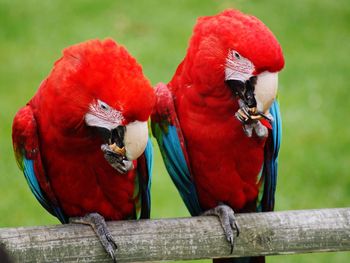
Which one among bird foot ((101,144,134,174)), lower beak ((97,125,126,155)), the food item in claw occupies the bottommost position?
bird foot ((101,144,134,174))

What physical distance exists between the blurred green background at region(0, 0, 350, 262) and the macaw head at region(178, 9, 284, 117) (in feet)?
6.34

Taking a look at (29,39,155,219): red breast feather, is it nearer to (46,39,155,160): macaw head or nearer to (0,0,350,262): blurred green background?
(46,39,155,160): macaw head

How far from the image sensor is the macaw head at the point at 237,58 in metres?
2.13

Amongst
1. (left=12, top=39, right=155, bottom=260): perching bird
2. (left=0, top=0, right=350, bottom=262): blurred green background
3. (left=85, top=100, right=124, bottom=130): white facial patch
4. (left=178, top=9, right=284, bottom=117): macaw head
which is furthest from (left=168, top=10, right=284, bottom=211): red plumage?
(left=0, top=0, right=350, bottom=262): blurred green background

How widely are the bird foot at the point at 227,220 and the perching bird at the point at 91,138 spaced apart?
29 cm

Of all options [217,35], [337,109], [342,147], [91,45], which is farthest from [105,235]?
[337,109]

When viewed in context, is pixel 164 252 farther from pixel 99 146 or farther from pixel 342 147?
pixel 342 147

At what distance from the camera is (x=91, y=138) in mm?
2178

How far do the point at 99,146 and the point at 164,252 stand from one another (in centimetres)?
45

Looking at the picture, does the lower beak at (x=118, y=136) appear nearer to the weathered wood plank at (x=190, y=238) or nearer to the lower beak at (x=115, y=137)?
the lower beak at (x=115, y=137)

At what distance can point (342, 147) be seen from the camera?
470 centimetres

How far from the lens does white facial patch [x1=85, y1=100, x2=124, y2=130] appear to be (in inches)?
77.1

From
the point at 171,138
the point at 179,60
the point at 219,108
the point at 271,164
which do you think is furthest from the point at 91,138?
Answer: the point at 179,60

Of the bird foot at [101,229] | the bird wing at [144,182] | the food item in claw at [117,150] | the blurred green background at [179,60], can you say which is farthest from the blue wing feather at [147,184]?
the blurred green background at [179,60]
